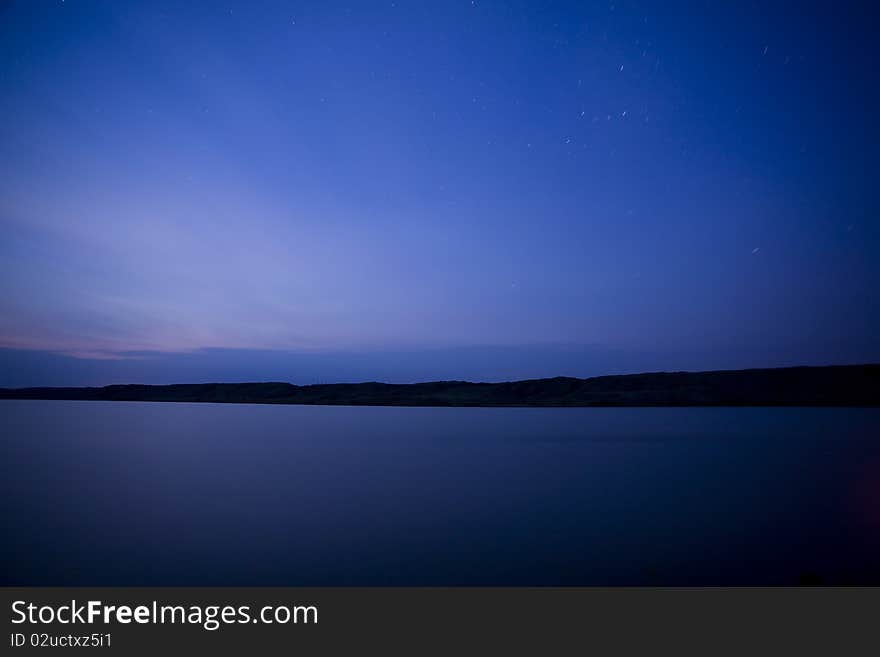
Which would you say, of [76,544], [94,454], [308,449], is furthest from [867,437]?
[94,454]

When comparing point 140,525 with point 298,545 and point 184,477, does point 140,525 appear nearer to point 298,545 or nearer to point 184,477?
point 298,545

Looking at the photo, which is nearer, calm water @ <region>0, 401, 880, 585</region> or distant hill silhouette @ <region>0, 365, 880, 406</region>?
calm water @ <region>0, 401, 880, 585</region>

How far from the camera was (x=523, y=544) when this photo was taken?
336 inches

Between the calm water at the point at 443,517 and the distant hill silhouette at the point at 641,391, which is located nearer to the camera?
the calm water at the point at 443,517

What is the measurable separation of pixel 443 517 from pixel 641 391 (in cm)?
8753

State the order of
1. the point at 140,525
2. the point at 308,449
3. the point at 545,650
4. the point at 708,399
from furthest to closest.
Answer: the point at 708,399
the point at 308,449
the point at 140,525
the point at 545,650

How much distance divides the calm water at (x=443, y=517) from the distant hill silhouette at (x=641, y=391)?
6779cm

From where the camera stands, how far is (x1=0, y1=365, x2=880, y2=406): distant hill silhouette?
81.2m

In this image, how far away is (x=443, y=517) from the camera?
10438 millimetres

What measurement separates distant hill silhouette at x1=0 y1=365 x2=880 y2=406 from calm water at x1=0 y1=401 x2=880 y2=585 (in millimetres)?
67794

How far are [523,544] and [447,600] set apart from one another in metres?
2.95

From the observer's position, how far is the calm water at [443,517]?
24.4 ft

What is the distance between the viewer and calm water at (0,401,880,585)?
7438 millimetres

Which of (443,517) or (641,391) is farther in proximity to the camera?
(641,391)
